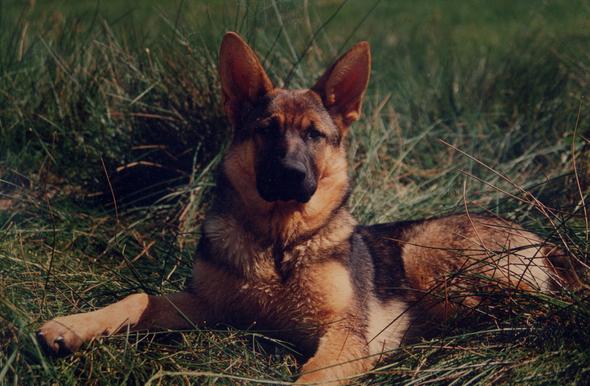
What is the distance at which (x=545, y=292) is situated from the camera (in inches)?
143

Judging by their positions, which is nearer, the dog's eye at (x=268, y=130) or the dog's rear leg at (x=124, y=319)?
the dog's rear leg at (x=124, y=319)

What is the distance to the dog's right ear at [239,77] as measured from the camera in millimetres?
4230

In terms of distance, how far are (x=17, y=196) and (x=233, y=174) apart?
1.72 meters

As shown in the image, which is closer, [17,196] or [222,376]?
[222,376]

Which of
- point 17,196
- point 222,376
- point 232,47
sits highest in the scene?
point 232,47

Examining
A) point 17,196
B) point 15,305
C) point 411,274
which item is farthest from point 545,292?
point 17,196

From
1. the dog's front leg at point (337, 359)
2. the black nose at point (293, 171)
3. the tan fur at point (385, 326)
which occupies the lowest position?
the tan fur at point (385, 326)

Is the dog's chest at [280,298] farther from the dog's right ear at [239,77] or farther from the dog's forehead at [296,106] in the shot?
the dog's right ear at [239,77]

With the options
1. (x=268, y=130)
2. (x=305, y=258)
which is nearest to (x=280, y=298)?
(x=305, y=258)

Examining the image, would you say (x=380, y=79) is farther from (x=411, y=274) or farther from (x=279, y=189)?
(x=279, y=189)

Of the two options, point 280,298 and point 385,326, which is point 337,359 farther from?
point 385,326

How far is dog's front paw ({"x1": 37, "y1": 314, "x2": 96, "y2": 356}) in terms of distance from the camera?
3371mm

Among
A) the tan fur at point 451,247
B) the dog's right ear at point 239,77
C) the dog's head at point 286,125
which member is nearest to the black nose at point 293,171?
the dog's head at point 286,125

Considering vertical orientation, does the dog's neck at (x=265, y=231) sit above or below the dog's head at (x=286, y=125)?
below
